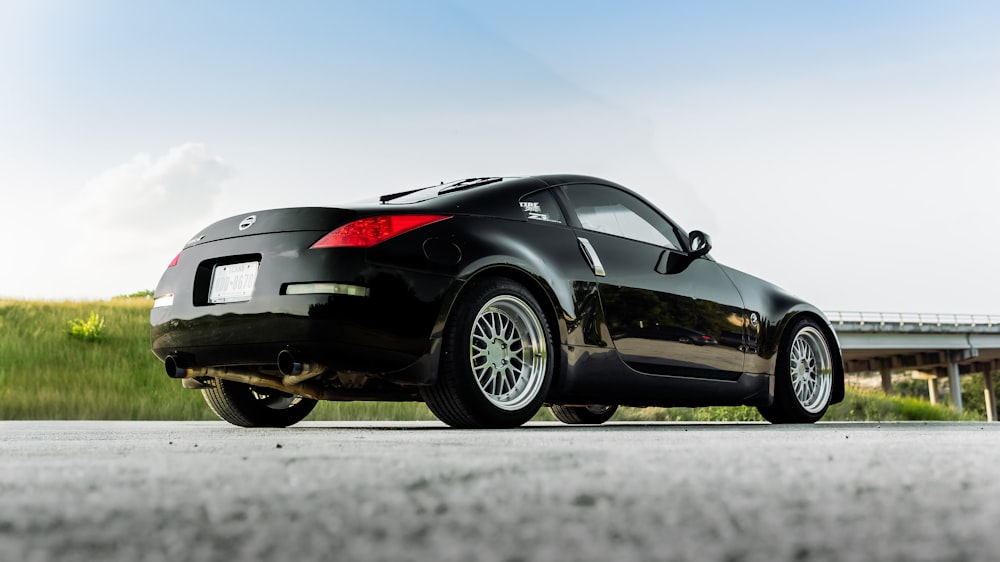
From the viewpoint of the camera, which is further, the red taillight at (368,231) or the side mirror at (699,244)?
the side mirror at (699,244)

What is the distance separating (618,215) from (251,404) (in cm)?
274

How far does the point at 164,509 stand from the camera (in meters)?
1.58

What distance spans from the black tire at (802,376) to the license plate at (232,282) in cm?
394

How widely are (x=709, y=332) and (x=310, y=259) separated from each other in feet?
9.43

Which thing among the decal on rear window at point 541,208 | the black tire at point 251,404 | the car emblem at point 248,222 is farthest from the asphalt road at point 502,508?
the black tire at point 251,404

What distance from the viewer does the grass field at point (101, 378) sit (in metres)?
10.7

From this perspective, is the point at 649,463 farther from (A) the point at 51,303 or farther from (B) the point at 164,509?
(A) the point at 51,303

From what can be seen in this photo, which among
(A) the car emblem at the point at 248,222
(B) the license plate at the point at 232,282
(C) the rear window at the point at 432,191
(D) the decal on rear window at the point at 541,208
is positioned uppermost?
(C) the rear window at the point at 432,191

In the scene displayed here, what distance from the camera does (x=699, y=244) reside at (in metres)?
6.68

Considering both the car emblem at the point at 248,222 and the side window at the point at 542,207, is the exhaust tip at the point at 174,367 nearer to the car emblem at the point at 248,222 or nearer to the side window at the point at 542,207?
the car emblem at the point at 248,222

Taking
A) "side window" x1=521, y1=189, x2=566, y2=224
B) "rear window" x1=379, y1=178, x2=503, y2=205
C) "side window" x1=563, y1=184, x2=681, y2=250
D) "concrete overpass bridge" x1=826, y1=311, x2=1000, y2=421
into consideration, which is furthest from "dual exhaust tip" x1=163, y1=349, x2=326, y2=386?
"concrete overpass bridge" x1=826, y1=311, x2=1000, y2=421

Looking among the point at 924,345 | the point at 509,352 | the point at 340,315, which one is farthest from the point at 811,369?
the point at 924,345

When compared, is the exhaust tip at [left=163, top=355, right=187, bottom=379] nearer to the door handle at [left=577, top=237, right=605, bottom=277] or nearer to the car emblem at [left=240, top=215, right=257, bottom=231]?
the car emblem at [left=240, top=215, right=257, bottom=231]

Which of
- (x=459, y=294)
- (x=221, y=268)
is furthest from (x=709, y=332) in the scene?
(x=221, y=268)
